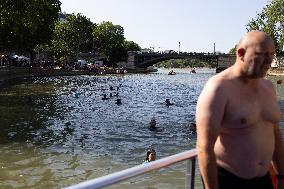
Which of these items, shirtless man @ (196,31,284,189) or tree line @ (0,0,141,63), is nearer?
shirtless man @ (196,31,284,189)

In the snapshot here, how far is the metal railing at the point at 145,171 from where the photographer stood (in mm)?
2704

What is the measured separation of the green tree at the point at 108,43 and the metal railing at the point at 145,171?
480 feet

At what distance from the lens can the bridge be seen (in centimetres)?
Result: 13662

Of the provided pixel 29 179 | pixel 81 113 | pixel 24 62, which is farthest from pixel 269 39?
pixel 24 62

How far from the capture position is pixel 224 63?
138m

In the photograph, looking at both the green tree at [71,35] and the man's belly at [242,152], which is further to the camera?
the green tree at [71,35]

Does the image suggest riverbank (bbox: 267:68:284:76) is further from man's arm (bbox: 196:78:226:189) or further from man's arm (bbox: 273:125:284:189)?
man's arm (bbox: 196:78:226:189)

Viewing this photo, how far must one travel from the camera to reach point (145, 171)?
10.5 feet

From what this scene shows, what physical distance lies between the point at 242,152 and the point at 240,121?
23cm

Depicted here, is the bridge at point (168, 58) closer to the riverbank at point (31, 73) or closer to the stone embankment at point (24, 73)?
the riverbank at point (31, 73)

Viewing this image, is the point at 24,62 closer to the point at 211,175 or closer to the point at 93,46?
the point at 93,46

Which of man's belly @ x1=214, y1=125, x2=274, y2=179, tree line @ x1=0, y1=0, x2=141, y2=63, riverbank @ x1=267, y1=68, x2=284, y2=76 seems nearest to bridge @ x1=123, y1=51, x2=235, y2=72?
tree line @ x1=0, y1=0, x2=141, y2=63

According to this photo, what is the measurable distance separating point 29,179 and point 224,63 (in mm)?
125343

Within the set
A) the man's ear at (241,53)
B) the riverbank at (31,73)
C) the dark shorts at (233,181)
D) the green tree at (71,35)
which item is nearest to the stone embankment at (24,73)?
the riverbank at (31,73)
